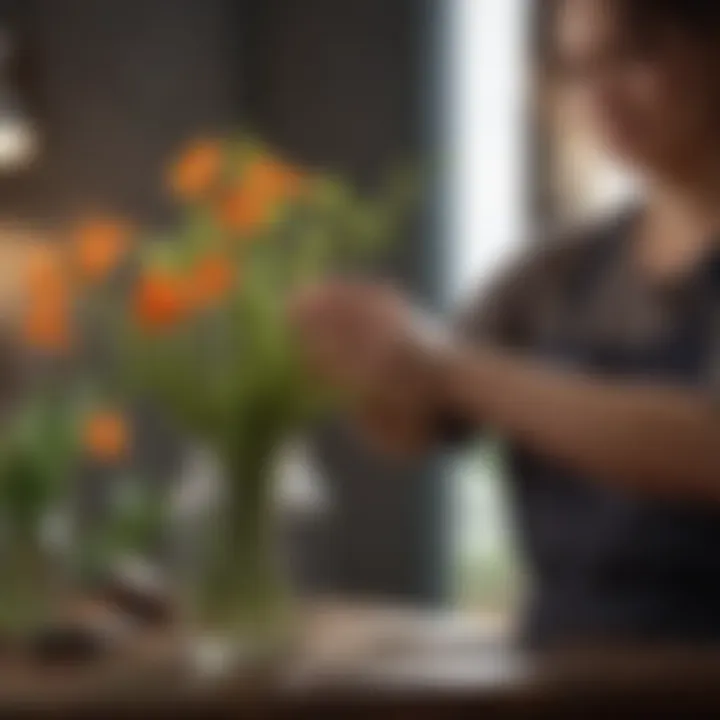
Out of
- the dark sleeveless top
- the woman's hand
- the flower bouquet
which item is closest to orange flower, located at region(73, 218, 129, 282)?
the flower bouquet

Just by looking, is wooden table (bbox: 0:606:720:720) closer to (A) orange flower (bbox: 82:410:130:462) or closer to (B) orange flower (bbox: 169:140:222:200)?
(A) orange flower (bbox: 82:410:130:462)

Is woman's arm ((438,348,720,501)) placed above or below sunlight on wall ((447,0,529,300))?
below

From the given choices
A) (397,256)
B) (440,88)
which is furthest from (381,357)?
(440,88)

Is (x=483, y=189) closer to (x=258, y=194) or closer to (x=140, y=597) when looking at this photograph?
(x=258, y=194)

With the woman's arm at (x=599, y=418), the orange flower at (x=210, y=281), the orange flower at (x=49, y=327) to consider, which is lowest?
the woman's arm at (x=599, y=418)

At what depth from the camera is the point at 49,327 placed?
2.87 feet

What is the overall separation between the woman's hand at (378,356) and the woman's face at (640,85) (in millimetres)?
163

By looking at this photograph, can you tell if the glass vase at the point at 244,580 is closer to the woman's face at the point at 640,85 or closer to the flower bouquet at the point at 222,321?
the flower bouquet at the point at 222,321

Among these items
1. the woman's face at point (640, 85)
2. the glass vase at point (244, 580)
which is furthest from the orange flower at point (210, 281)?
the woman's face at point (640, 85)

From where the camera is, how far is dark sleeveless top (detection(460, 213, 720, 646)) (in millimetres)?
853

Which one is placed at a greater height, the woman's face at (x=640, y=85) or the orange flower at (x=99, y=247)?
the woman's face at (x=640, y=85)

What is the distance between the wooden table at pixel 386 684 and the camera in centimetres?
85

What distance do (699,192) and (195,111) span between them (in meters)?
0.30

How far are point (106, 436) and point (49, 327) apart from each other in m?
0.07
